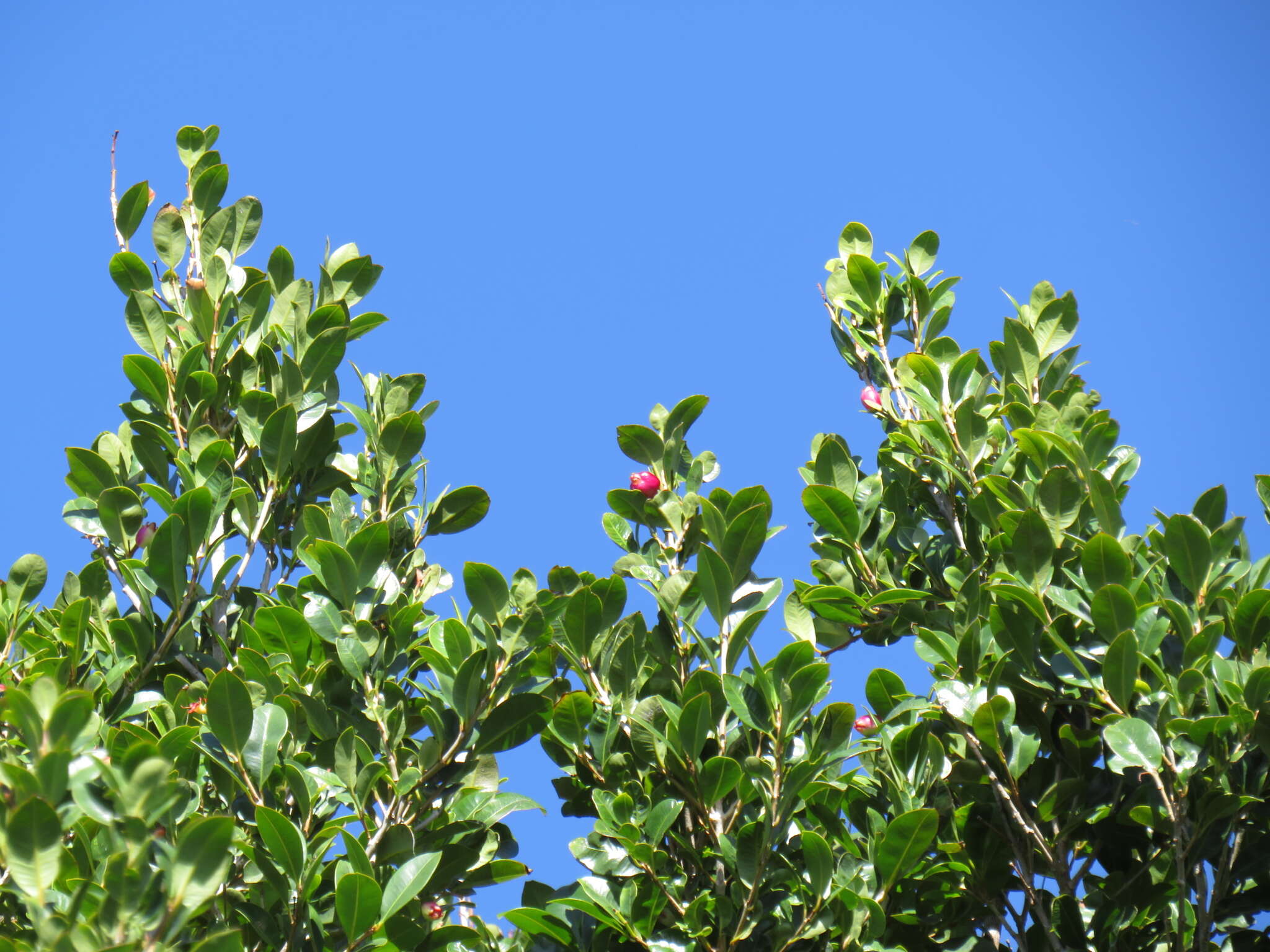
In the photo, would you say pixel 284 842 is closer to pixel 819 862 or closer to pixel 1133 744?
pixel 819 862

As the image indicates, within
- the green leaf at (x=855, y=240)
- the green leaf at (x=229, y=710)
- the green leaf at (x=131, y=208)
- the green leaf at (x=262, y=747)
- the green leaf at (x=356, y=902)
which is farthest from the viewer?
the green leaf at (x=855, y=240)

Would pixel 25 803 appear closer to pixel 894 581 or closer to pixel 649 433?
pixel 649 433

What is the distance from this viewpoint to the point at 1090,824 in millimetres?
2857

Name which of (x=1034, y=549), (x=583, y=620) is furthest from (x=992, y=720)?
(x=583, y=620)

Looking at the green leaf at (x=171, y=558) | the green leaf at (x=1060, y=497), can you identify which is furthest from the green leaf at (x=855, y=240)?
the green leaf at (x=171, y=558)

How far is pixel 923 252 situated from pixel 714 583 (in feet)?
6.26

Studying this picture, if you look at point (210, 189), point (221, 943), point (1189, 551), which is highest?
point (210, 189)

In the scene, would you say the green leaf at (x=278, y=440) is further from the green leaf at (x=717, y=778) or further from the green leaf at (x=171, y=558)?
the green leaf at (x=717, y=778)

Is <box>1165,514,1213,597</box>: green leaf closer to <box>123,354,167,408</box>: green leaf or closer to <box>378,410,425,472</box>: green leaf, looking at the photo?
<box>378,410,425,472</box>: green leaf

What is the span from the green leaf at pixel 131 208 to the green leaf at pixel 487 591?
1855mm

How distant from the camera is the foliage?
2447mm

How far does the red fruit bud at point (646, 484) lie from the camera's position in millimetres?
3395

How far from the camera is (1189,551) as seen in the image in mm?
2760

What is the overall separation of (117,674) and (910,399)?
2494 millimetres
